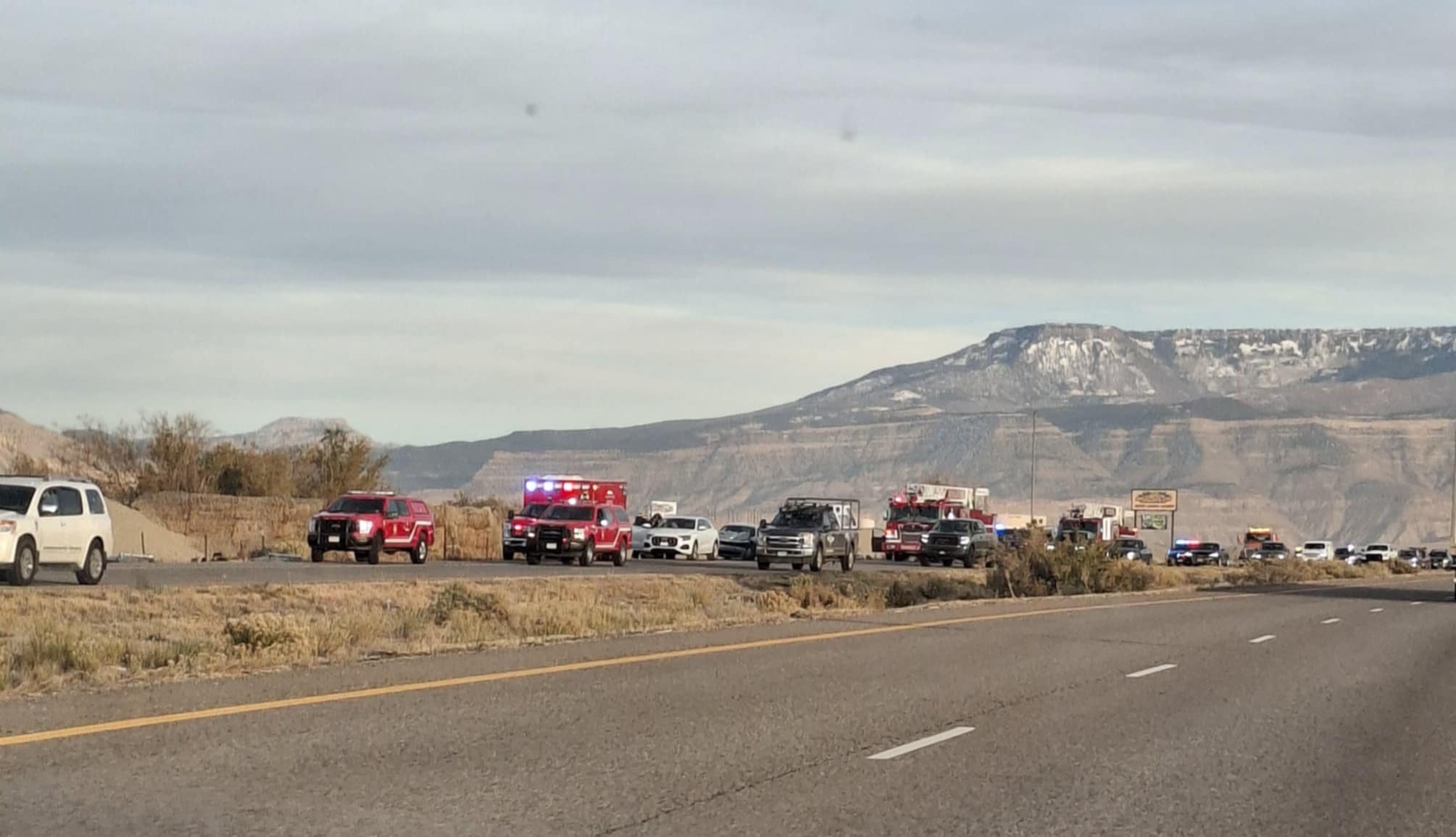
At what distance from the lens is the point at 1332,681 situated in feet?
61.4

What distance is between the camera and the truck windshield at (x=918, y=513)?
73438 millimetres

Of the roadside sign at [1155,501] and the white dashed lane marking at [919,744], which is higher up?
the roadside sign at [1155,501]

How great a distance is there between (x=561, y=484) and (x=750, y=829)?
52287 millimetres

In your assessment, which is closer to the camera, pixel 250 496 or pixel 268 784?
pixel 268 784

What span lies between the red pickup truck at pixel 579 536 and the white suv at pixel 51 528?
20.1 metres

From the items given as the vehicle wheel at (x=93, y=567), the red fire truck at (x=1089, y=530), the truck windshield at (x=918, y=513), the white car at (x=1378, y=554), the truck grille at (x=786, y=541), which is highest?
the truck windshield at (x=918, y=513)

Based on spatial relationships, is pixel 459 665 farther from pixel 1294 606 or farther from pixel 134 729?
pixel 1294 606

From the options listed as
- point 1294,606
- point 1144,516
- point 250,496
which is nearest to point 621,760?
point 1294,606

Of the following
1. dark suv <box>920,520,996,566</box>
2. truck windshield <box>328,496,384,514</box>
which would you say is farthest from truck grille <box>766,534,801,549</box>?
dark suv <box>920,520,996,566</box>

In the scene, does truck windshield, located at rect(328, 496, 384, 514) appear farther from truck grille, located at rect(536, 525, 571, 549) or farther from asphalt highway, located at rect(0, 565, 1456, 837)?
asphalt highway, located at rect(0, 565, 1456, 837)

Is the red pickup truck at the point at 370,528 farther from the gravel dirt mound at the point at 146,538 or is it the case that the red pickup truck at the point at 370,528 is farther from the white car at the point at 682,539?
the white car at the point at 682,539

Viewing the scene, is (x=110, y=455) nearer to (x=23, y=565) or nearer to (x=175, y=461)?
(x=175, y=461)

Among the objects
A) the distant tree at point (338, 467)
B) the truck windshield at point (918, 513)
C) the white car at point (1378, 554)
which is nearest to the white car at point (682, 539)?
the truck windshield at point (918, 513)

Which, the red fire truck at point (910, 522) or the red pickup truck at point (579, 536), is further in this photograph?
the red fire truck at point (910, 522)
